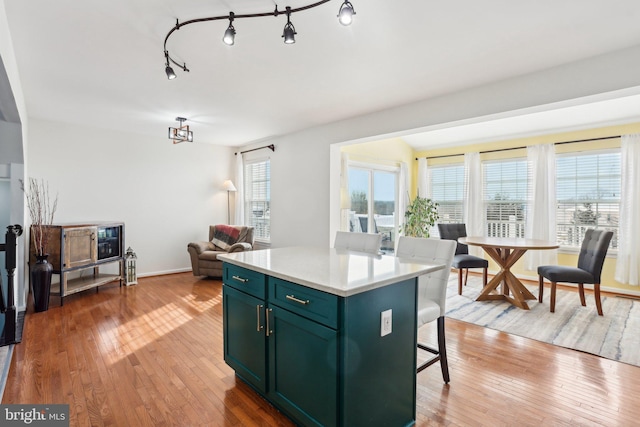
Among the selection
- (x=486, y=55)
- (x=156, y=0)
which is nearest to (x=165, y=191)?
(x=156, y=0)

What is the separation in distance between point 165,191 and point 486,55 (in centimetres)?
526

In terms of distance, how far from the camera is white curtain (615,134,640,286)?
4.44 m

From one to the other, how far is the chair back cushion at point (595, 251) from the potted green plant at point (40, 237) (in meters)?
6.27

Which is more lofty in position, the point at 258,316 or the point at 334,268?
the point at 334,268

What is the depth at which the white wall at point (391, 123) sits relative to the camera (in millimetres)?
2627

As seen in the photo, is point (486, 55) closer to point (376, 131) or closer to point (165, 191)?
point (376, 131)

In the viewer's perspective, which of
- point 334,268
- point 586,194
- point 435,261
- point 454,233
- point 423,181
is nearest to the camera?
point 334,268

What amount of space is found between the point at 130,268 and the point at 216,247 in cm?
134

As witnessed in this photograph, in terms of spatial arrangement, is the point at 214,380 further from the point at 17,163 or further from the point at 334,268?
the point at 17,163

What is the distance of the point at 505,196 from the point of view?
568 cm

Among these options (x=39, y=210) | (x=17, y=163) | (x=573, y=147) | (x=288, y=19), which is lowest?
(x=39, y=210)

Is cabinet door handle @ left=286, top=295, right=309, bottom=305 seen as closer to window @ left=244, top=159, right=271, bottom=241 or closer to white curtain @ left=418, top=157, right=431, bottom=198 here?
window @ left=244, top=159, right=271, bottom=241

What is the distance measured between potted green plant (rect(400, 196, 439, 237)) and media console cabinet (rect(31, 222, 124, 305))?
197 inches

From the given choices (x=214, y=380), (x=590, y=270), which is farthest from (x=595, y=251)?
(x=214, y=380)
